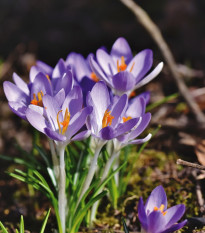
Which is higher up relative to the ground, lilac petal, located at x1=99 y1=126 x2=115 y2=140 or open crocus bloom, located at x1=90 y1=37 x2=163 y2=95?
open crocus bloom, located at x1=90 y1=37 x2=163 y2=95

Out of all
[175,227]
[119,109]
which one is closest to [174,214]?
[175,227]

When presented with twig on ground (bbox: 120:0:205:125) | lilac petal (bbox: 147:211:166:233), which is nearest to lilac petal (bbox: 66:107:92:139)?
lilac petal (bbox: 147:211:166:233)

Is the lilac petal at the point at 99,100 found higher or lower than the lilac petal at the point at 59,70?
lower

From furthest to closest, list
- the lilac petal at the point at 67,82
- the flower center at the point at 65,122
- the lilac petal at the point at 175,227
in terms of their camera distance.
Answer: the lilac petal at the point at 67,82
the flower center at the point at 65,122
the lilac petal at the point at 175,227

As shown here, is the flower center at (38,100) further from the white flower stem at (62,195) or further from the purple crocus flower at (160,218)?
the purple crocus flower at (160,218)

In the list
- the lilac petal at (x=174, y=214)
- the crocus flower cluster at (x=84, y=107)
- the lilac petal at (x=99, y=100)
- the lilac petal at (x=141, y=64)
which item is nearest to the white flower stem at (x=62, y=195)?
the crocus flower cluster at (x=84, y=107)

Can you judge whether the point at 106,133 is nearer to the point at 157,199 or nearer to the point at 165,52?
the point at 157,199

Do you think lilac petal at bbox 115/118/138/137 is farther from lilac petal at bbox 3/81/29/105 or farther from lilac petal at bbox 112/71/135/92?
lilac petal at bbox 3/81/29/105
